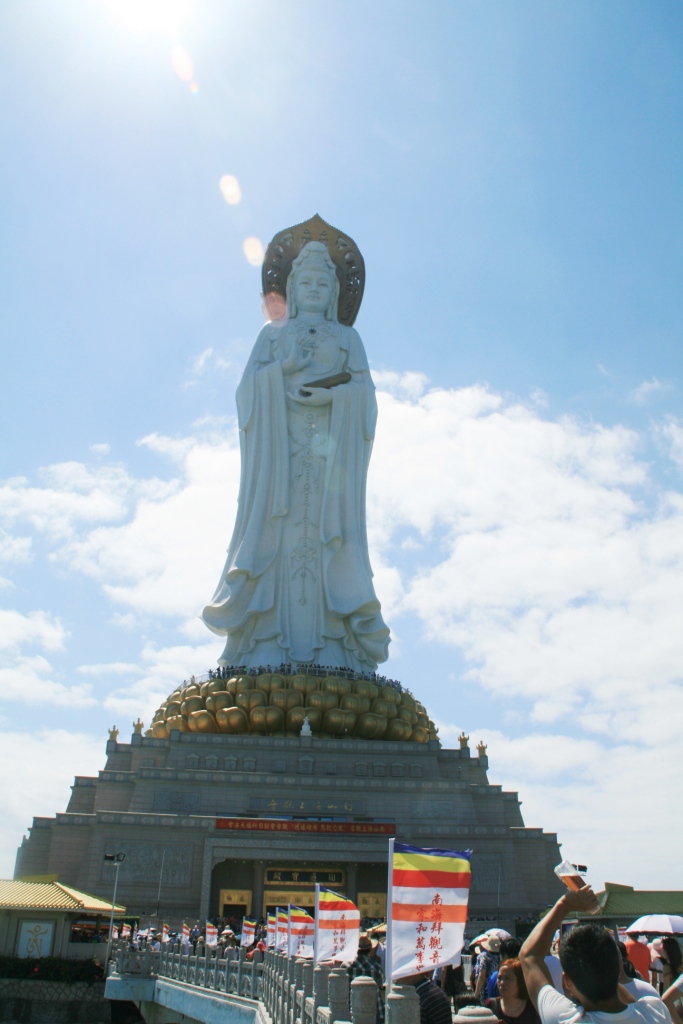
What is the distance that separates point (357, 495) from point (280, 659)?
4.78 metres

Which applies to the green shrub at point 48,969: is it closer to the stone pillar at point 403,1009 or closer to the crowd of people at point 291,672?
the crowd of people at point 291,672

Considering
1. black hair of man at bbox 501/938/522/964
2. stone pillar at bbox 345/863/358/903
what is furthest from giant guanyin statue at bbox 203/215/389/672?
black hair of man at bbox 501/938/522/964

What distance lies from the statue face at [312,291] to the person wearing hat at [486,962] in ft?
67.5

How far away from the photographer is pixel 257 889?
15.6 meters

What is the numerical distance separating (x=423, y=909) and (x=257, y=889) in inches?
505

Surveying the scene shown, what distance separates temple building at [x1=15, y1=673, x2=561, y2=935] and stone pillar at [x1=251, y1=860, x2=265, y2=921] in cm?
3

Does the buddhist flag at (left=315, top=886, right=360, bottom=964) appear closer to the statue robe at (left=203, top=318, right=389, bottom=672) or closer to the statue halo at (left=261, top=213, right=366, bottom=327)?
the statue robe at (left=203, top=318, right=389, bottom=672)

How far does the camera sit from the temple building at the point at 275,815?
15.6 meters

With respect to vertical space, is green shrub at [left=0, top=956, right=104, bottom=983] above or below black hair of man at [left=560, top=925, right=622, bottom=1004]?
below

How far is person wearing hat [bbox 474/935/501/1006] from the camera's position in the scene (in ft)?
16.8

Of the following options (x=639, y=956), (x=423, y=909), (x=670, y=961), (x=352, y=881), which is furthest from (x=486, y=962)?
(x=352, y=881)

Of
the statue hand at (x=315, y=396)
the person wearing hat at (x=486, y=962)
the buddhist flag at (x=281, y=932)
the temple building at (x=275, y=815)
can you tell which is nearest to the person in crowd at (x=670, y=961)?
the person wearing hat at (x=486, y=962)

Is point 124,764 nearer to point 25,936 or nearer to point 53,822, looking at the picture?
point 53,822

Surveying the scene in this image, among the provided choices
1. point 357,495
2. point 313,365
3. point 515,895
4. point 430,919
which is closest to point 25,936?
point 515,895
